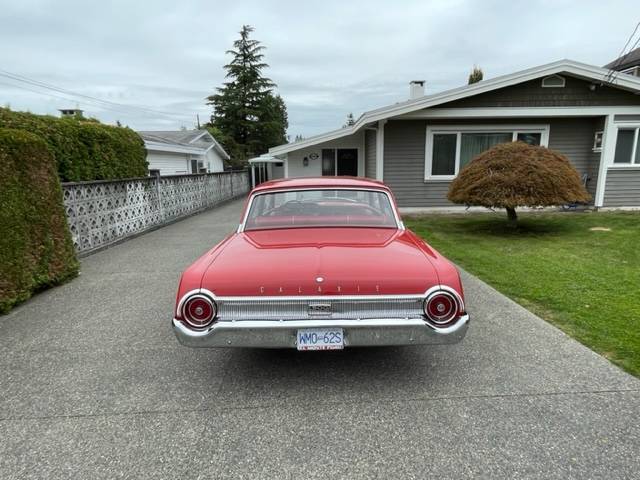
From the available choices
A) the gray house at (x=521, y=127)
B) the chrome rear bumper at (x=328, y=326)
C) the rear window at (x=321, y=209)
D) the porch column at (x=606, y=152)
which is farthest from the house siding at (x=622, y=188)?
the chrome rear bumper at (x=328, y=326)

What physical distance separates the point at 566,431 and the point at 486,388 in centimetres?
60

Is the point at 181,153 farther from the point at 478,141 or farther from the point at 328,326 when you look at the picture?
the point at 328,326

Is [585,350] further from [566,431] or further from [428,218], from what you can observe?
[428,218]

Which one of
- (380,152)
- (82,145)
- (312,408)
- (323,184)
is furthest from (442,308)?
(380,152)

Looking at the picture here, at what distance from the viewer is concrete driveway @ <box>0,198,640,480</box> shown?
7.72ft

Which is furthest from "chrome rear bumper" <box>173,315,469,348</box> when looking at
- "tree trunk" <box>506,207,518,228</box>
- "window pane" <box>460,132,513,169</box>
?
"window pane" <box>460,132,513,169</box>

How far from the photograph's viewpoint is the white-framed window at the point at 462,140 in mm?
12602

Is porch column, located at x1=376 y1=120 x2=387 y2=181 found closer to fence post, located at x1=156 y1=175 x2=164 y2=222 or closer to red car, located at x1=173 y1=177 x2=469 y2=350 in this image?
fence post, located at x1=156 y1=175 x2=164 y2=222

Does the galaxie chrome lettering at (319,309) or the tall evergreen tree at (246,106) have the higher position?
the tall evergreen tree at (246,106)

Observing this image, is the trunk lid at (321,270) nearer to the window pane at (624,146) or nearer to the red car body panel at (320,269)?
the red car body panel at (320,269)

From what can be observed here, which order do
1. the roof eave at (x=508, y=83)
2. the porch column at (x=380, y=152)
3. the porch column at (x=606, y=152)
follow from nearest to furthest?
the roof eave at (x=508, y=83) < the porch column at (x=606, y=152) < the porch column at (x=380, y=152)

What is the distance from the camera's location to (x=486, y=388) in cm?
311

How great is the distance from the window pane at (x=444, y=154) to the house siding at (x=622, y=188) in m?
4.66

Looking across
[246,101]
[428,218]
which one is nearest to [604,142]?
[428,218]
